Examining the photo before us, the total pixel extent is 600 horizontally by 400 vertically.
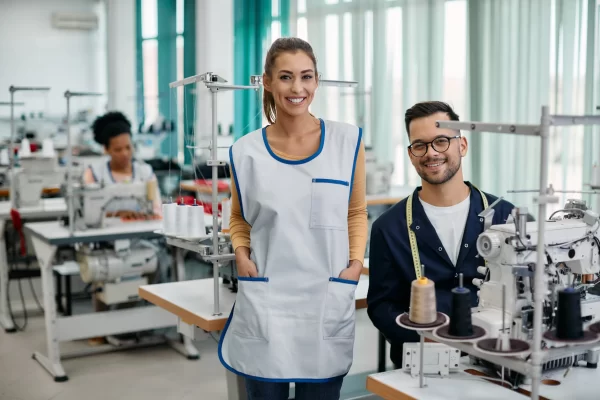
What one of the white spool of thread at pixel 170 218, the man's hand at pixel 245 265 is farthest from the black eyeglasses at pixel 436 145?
the white spool of thread at pixel 170 218

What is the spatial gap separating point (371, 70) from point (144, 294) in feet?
12.4

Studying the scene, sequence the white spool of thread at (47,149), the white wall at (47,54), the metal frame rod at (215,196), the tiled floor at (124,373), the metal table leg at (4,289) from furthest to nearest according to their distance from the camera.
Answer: the white wall at (47,54), the white spool of thread at (47,149), the metal table leg at (4,289), the tiled floor at (124,373), the metal frame rod at (215,196)

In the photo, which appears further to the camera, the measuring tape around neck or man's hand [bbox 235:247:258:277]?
the measuring tape around neck

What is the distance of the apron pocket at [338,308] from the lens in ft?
6.26

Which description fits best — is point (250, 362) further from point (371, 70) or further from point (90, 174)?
point (371, 70)

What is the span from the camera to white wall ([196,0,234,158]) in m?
7.77

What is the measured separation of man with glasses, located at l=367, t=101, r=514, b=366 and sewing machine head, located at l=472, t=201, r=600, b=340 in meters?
0.28

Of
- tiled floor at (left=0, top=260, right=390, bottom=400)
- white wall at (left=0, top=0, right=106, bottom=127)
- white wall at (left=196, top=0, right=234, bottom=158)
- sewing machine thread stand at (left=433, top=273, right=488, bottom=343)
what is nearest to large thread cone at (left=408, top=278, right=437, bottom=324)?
sewing machine thread stand at (left=433, top=273, right=488, bottom=343)

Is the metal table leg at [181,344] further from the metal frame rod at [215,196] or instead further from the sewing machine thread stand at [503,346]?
the sewing machine thread stand at [503,346]

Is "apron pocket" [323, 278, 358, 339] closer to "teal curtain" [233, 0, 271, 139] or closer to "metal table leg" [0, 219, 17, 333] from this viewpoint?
"metal table leg" [0, 219, 17, 333]

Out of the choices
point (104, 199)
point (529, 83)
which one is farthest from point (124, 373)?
point (529, 83)

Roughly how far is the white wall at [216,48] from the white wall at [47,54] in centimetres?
284

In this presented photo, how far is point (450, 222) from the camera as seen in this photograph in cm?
223

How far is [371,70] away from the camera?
613 cm
